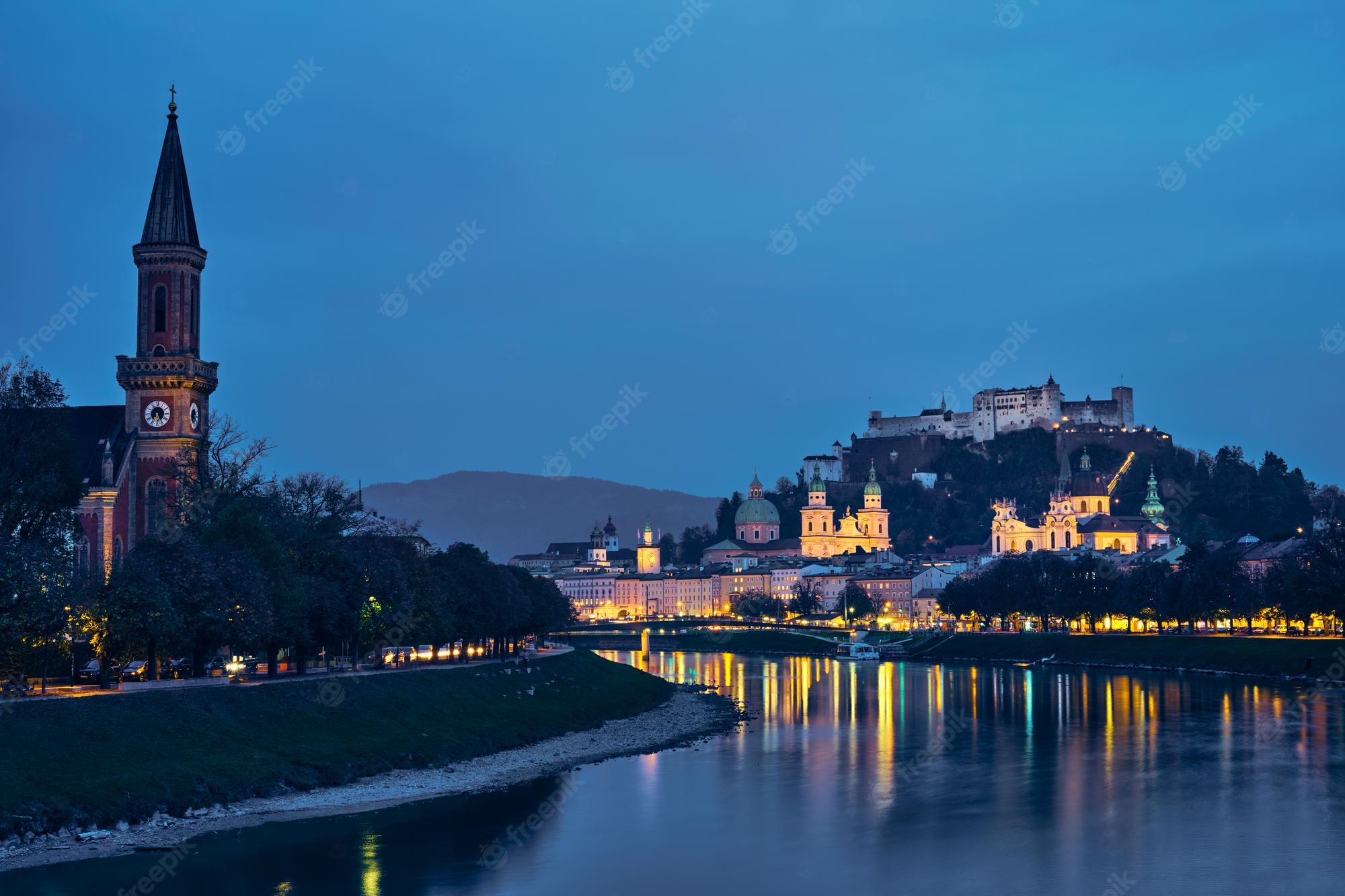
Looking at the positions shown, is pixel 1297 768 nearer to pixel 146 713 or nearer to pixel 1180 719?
pixel 1180 719

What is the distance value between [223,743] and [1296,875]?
83.4 ft

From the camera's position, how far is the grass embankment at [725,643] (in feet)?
456

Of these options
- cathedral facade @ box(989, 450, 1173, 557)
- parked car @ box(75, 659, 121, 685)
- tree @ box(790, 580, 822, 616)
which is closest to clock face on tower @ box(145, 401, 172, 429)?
parked car @ box(75, 659, 121, 685)

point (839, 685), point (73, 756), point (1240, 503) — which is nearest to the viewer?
point (73, 756)

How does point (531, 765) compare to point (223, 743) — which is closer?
point (223, 743)

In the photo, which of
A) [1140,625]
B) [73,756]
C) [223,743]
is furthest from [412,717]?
[1140,625]

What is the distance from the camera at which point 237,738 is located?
142 ft

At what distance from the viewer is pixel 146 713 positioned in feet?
137

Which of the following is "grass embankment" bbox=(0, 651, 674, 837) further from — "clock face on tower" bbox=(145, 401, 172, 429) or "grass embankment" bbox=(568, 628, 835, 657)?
"grass embankment" bbox=(568, 628, 835, 657)

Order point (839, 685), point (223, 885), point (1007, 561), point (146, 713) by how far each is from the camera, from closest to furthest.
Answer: point (223, 885)
point (146, 713)
point (839, 685)
point (1007, 561)

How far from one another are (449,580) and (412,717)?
70.2 feet

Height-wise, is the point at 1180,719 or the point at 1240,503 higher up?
the point at 1240,503

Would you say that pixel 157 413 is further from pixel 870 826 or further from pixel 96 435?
pixel 870 826

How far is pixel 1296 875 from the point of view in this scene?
3388cm
